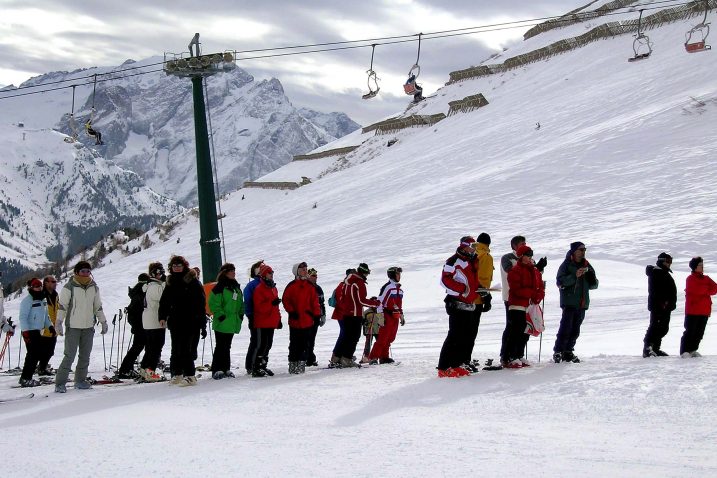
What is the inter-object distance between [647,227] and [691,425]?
703 inches

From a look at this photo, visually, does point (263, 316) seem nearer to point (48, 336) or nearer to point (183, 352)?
point (183, 352)

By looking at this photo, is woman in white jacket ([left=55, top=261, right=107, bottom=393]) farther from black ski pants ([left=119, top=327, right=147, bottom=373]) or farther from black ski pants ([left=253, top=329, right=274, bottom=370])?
black ski pants ([left=253, top=329, right=274, bottom=370])

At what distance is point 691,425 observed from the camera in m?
7.56

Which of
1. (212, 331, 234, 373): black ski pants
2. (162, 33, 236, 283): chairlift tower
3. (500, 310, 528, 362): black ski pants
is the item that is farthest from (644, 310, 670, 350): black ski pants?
(162, 33, 236, 283): chairlift tower

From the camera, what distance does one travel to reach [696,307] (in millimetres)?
11680

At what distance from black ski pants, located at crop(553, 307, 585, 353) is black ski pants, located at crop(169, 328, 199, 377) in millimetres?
4830

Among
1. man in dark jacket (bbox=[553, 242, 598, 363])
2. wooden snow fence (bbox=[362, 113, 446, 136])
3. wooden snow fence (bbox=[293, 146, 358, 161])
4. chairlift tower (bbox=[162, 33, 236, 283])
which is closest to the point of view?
man in dark jacket (bbox=[553, 242, 598, 363])

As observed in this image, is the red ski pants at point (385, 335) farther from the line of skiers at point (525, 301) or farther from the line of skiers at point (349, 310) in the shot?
the line of skiers at point (525, 301)

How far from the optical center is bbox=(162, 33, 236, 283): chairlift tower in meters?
24.4

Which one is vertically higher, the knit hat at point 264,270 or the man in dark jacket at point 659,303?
the knit hat at point 264,270

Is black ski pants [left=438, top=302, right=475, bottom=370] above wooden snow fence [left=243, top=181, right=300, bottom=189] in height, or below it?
below

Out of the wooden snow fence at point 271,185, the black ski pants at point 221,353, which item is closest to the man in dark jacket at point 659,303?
the black ski pants at point 221,353

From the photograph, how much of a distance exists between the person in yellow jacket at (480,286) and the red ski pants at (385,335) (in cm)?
226

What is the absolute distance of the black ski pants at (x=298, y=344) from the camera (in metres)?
13.0
